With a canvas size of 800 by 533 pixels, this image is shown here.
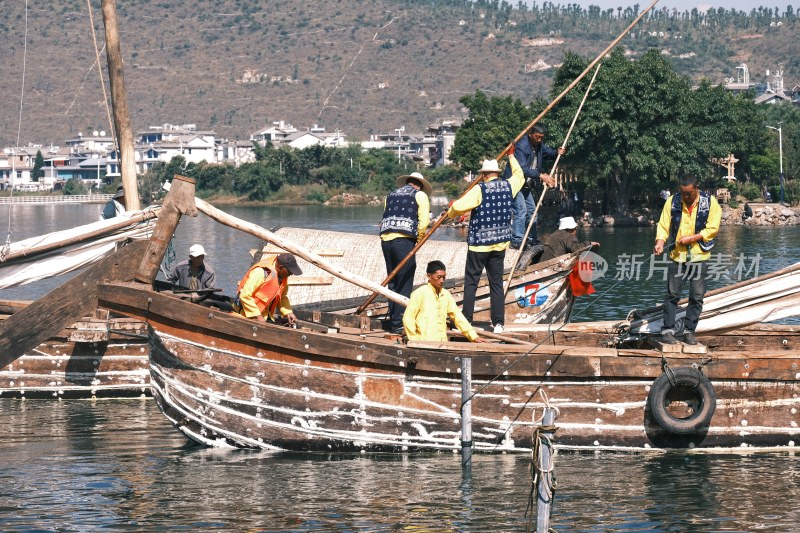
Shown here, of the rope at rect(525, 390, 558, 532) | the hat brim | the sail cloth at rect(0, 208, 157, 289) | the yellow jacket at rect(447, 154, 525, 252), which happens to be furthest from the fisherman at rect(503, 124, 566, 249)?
the rope at rect(525, 390, 558, 532)

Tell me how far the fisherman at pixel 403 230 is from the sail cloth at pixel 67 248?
2759 mm

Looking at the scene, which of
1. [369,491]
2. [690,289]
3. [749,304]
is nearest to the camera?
[369,491]

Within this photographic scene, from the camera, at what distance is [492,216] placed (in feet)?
48.1

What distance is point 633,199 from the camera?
68.8 m

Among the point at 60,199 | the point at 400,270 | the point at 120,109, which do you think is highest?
the point at 60,199

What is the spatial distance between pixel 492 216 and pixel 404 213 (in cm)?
108

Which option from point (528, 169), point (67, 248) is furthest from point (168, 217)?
point (528, 169)

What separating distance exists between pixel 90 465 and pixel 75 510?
1803 millimetres

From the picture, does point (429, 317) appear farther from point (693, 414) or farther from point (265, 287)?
point (693, 414)

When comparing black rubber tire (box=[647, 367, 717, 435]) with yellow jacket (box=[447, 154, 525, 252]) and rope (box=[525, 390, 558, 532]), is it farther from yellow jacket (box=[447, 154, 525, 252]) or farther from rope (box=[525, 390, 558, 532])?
yellow jacket (box=[447, 154, 525, 252])

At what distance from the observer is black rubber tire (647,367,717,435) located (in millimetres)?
12617

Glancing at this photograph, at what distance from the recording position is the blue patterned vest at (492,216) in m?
14.6

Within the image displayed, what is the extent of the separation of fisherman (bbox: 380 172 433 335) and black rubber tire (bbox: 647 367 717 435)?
136 inches

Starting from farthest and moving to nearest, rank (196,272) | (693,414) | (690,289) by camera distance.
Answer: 1. (196,272)
2. (690,289)
3. (693,414)
